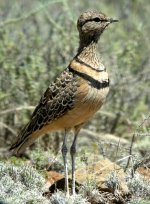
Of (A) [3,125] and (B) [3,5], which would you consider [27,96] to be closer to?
(A) [3,125]

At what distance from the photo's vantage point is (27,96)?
27.6 feet

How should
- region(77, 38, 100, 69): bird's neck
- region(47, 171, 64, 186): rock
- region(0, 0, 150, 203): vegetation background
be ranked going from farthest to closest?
1. region(0, 0, 150, 203): vegetation background
2. region(47, 171, 64, 186): rock
3. region(77, 38, 100, 69): bird's neck

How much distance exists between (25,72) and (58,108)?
1.92 metres

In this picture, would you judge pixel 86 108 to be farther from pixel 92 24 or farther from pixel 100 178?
pixel 92 24

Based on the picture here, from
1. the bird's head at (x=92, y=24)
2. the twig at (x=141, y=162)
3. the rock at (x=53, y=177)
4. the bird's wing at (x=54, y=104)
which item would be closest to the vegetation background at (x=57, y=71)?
the rock at (x=53, y=177)

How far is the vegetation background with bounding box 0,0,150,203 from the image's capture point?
8.33m

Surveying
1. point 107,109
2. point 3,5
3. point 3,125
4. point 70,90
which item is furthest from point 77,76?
point 3,5

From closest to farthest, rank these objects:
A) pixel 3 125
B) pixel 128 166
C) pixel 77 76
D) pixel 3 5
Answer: pixel 77 76 < pixel 128 166 < pixel 3 125 < pixel 3 5

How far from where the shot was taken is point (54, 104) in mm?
6527

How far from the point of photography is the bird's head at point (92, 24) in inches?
260

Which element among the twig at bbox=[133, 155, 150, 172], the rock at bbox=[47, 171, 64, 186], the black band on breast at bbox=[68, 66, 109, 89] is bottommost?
the rock at bbox=[47, 171, 64, 186]

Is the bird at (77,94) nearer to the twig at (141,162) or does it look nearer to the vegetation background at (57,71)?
the twig at (141,162)

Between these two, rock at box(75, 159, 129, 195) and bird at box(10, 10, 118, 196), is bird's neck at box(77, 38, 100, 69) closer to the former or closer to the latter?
bird at box(10, 10, 118, 196)

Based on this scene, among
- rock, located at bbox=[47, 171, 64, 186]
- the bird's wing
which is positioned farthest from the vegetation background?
the bird's wing
